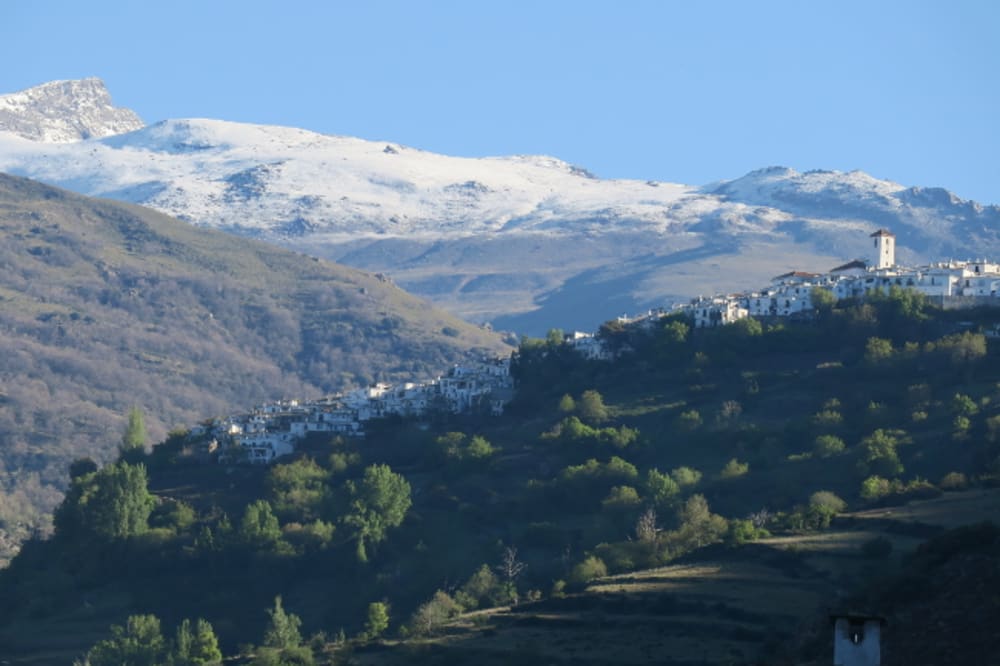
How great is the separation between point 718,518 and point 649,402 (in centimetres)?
2964

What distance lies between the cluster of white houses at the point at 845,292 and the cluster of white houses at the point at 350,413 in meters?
8.00

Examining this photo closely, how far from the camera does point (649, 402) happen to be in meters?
146

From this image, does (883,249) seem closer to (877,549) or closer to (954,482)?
(954,482)

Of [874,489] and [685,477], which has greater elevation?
[685,477]

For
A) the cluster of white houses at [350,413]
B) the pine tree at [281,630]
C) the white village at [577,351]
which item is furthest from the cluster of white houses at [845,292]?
the pine tree at [281,630]

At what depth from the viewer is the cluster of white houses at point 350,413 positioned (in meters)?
158

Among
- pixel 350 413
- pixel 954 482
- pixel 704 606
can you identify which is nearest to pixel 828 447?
pixel 954 482

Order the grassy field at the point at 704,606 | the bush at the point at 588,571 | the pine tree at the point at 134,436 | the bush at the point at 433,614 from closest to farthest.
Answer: the grassy field at the point at 704,606
the bush at the point at 433,614
the bush at the point at 588,571
the pine tree at the point at 134,436

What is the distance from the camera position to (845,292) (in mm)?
155250

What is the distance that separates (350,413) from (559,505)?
3842 cm

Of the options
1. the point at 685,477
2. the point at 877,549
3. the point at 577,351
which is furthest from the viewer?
the point at 577,351

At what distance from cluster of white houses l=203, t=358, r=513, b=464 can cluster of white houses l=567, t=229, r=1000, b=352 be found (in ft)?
26.2

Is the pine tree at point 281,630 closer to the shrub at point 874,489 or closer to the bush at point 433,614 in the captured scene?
the bush at point 433,614

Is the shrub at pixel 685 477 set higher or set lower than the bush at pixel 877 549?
higher
